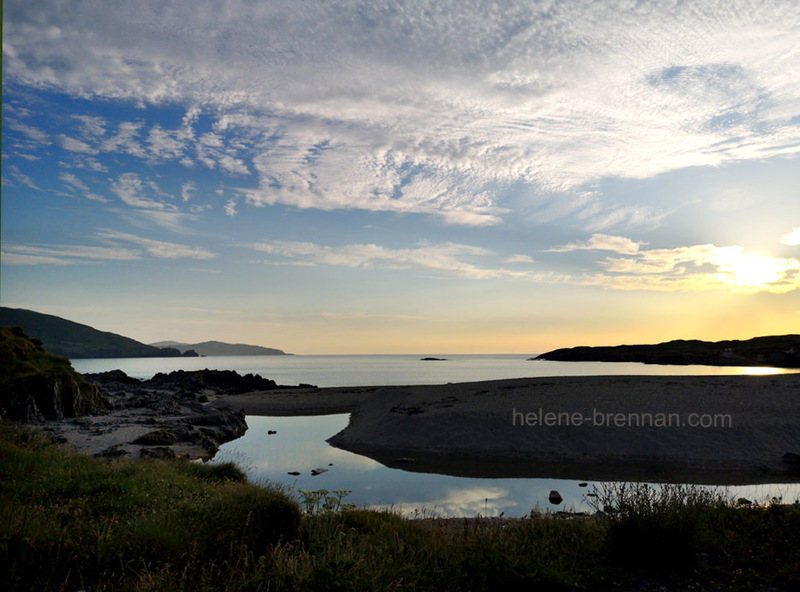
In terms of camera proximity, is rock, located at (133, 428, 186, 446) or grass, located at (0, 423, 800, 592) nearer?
grass, located at (0, 423, 800, 592)

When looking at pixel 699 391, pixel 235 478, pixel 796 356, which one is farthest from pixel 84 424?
pixel 796 356

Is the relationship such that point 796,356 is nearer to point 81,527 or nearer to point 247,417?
point 247,417

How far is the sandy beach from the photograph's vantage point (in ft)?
69.9

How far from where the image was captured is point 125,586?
6062 millimetres

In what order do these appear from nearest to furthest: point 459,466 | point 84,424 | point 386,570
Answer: point 386,570 < point 459,466 < point 84,424

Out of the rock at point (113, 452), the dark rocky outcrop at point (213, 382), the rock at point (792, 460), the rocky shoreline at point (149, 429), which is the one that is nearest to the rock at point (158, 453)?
the rocky shoreline at point (149, 429)

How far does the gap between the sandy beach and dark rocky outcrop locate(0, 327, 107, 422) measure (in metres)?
16.3

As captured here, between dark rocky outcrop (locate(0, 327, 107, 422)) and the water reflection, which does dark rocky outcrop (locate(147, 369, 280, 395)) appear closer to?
dark rocky outcrop (locate(0, 327, 107, 422))

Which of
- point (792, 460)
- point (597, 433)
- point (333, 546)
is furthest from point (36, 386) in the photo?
point (792, 460)

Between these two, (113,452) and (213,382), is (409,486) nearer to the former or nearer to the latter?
(113,452)

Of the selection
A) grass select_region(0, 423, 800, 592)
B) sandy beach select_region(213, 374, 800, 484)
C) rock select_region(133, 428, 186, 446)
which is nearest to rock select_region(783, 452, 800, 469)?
sandy beach select_region(213, 374, 800, 484)

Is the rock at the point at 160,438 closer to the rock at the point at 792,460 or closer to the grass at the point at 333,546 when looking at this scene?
the grass at the point at 333,546

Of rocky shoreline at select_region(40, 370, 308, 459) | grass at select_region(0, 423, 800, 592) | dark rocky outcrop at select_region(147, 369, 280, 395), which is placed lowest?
dark rocky outcrop at select_region(147, 369, 280, 395)

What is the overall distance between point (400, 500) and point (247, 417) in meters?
28.0
